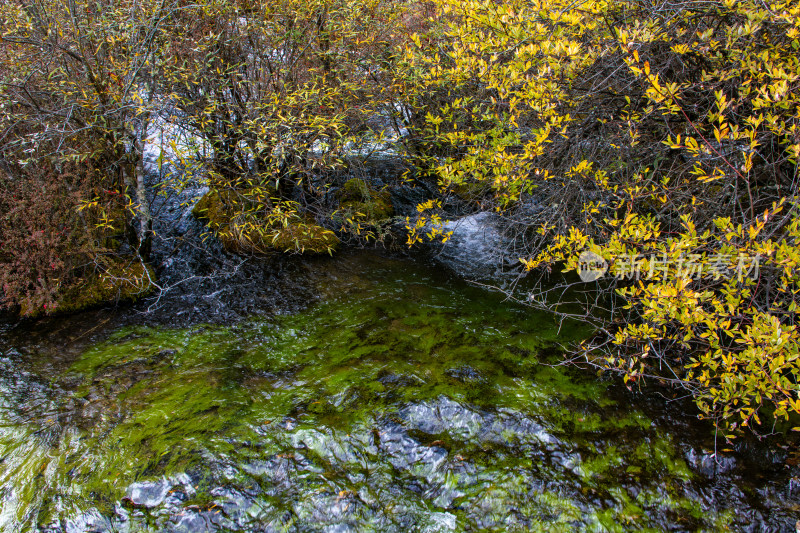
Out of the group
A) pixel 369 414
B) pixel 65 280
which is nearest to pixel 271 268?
pixel 65 280

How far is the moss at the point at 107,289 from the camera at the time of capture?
5613 mm

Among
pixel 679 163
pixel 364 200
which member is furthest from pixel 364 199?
pixel 679 163

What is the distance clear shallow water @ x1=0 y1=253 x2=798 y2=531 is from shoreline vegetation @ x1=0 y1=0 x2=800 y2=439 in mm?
636

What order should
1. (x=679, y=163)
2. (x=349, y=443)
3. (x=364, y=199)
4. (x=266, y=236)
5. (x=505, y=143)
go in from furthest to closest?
(x=364, y=199)
(x=266, y=236)
(x=505, y=143)
(x=679, y=163)
(x=349, y=443)

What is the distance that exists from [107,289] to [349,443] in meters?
4.49

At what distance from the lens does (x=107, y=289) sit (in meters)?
5.92

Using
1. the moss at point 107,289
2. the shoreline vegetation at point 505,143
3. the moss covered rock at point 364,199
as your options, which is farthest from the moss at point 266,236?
the moss at point 107,289

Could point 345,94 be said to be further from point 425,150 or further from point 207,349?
point 207,349

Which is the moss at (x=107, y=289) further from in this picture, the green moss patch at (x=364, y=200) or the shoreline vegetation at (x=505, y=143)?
the green moss patch at (x=364, y=200)

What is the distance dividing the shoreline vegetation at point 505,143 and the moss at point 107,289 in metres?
0.03

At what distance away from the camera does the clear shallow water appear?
308 cm

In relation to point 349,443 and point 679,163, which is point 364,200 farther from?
point 349,443

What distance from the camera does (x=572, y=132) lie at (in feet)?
15.8

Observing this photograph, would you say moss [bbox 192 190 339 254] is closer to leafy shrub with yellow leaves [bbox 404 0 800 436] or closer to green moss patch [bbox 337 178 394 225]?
green moss patch [bbox 337 178 394 225]
